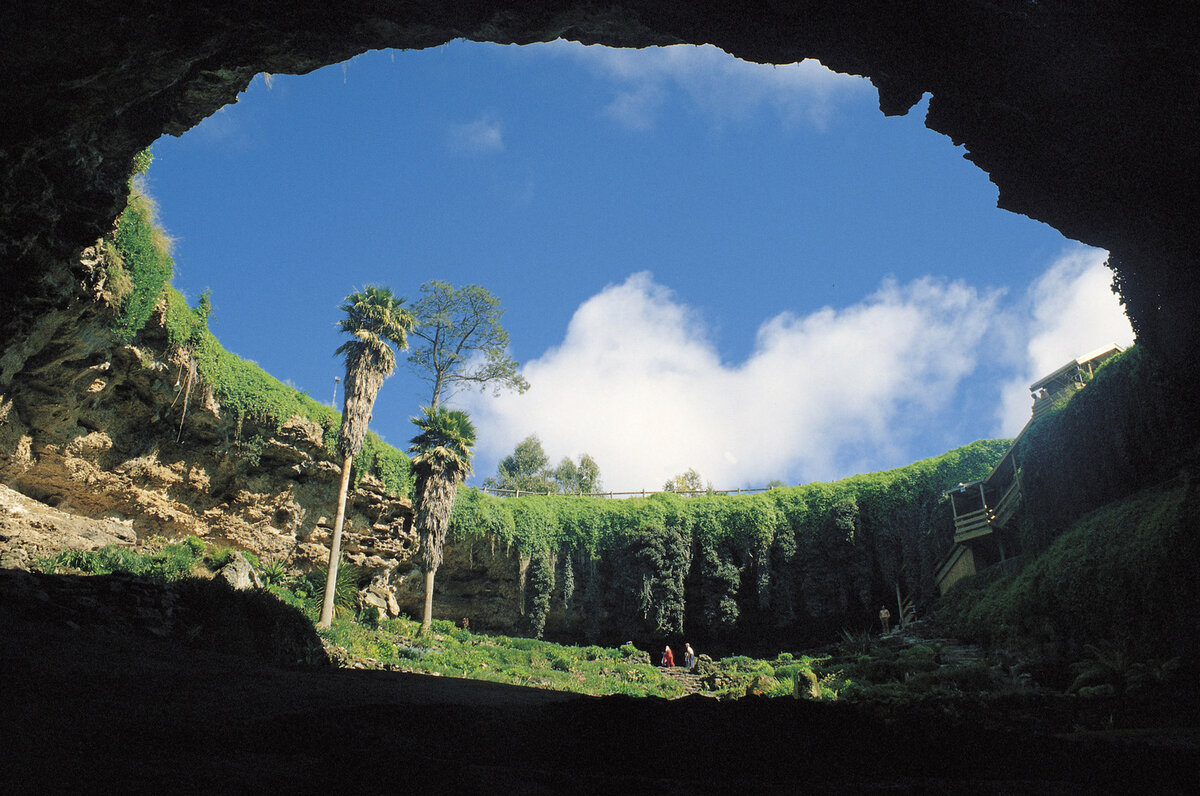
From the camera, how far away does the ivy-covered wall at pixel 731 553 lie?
1110 inches

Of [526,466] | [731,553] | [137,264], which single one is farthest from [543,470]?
[137,264]

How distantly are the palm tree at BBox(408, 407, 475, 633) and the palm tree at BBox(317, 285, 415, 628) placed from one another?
2.76 metres

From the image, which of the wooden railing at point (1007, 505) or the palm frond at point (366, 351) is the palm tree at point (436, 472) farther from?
the wooden railing at point (1007, 505)

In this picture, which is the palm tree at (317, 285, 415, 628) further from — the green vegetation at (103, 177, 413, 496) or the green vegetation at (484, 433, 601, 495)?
the green vegetation at (484, 433, 601, 495)

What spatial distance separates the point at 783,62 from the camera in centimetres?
809

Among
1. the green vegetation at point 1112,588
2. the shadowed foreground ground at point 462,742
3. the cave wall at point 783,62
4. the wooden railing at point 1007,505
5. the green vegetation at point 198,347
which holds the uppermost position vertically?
the green vegetation at point 198,347

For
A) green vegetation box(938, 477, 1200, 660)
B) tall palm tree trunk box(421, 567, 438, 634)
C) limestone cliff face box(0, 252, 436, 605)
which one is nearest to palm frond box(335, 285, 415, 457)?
limestone cliff face box(0, 252, 436, 605)

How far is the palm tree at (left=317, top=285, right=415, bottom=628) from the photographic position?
20922mm

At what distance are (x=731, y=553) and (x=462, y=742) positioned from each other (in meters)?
28.3

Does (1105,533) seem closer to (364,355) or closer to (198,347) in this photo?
(364,355)

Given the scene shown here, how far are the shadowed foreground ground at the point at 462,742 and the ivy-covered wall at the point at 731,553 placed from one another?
924 inches

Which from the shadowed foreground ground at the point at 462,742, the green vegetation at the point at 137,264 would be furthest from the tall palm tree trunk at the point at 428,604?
the shadowed foreground ground at the point at 462,742

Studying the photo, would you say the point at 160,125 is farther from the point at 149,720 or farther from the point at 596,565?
the point at 596,565

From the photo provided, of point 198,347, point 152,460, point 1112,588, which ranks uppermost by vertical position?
point 198,347
